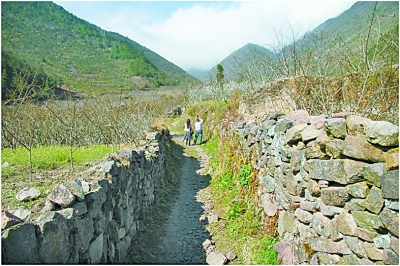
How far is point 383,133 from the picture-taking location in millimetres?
2916

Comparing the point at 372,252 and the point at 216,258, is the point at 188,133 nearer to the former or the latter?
the point at 216,258

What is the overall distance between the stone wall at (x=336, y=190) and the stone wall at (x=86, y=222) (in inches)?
105

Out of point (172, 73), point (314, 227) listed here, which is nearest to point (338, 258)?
point (314, 227)

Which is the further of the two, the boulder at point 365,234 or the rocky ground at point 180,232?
the rocky ground at point 180,232

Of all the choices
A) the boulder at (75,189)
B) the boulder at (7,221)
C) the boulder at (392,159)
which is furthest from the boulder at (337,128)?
the boulder at (7,221)

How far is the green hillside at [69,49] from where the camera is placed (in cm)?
5472

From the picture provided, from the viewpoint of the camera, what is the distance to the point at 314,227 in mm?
3967

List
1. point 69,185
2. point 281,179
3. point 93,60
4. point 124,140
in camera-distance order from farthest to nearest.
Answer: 1. point 93,60
2. point 124,140
3. point 281,179
4. point 69,185

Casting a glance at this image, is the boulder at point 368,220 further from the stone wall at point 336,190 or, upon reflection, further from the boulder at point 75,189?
the boulder at point 75,189

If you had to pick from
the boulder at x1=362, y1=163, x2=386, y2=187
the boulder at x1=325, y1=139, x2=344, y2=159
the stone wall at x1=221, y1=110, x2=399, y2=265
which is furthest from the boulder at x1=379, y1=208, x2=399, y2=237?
the boulder at x1=325, y1=139, x2=344, y2=159

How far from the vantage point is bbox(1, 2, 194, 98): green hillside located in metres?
54.7

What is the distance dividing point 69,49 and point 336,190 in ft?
260

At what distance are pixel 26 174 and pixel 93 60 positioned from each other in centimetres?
7237

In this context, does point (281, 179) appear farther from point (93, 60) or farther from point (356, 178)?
point (93, 60)
